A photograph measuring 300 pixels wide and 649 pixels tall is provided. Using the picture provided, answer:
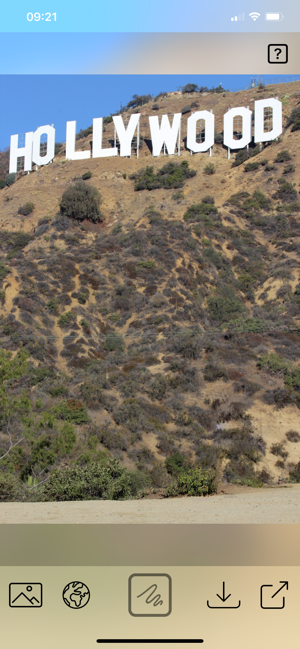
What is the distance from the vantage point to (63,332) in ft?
111

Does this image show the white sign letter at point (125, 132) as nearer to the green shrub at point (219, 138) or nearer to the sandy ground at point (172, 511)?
the green shrub at point (219, 138)

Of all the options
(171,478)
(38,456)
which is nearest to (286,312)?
(171,478)

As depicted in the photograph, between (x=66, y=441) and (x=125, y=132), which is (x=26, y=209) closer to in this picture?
(x=125, y=132)

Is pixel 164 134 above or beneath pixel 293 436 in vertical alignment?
above

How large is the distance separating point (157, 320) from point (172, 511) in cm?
2710

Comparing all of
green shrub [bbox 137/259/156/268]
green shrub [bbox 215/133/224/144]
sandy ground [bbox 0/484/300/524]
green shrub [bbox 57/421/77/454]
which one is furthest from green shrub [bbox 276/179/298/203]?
sandy ground [bbox 0/484/300/524]

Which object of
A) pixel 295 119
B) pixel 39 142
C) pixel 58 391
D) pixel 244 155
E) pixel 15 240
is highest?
pixel 295 119

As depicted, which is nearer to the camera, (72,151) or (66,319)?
(66,319)

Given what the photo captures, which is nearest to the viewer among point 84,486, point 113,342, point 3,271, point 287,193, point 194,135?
point 84,486

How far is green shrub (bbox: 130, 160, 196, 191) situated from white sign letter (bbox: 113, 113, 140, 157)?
3.00 metres

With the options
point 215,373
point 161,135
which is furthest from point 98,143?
point 215,373

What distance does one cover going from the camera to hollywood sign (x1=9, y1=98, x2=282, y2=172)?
176ft

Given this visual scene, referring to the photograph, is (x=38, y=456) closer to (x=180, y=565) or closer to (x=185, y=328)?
(x=180, y=565)

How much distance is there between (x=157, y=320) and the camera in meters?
34.7
